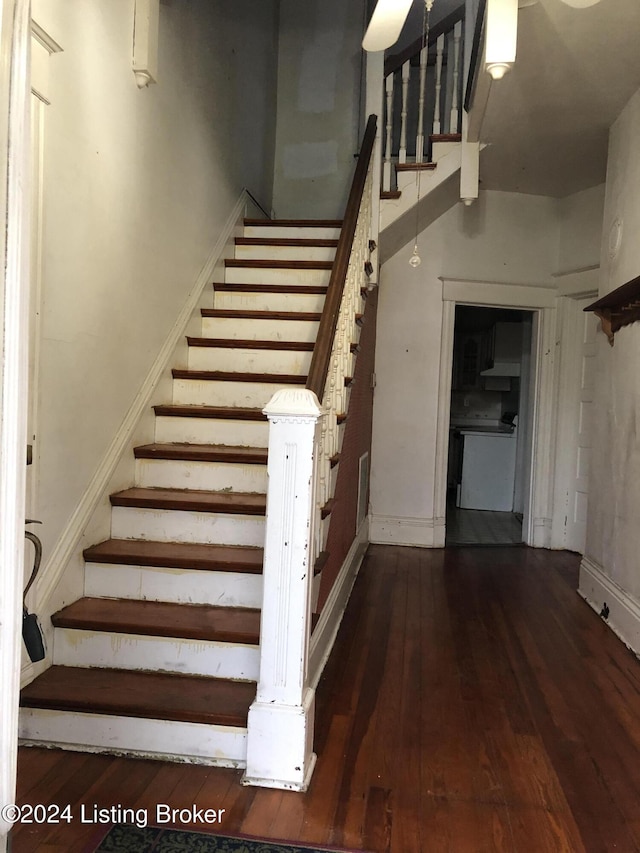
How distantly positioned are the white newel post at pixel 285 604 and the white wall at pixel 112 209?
2.98 feet

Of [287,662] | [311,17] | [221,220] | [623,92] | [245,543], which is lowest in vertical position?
[287,662]

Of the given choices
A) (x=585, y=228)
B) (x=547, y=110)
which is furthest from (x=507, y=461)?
(x=547, y=110)

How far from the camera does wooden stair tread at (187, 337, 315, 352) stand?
3.48 m

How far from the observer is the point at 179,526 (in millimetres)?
2633

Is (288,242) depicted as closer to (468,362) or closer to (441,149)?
(441,149)

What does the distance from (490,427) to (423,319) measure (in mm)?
3025

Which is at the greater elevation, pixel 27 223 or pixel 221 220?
pixel 221 220

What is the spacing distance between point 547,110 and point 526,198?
1525mm

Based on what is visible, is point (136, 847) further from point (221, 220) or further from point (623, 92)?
point (623, 92)

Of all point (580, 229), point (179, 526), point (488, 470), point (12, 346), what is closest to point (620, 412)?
point (580, 229)

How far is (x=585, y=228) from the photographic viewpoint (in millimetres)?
4695

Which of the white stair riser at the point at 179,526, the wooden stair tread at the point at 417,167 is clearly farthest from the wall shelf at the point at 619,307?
the white stair riser at the point at 179,526

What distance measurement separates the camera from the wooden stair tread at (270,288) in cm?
385

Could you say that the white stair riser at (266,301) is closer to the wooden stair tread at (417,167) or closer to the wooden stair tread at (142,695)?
the wooden stair tread at (417,167)
